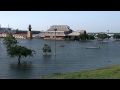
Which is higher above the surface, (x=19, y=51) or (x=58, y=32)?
(x=58, y=32)

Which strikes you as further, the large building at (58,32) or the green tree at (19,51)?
the large building at (58,32)

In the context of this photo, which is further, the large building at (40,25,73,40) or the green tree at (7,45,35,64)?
the large building at (40,25,73,40)

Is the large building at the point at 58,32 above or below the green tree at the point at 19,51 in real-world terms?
above

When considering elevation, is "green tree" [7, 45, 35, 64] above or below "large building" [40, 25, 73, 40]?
below

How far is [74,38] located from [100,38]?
40.5ft

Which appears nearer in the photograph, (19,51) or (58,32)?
(19,51)
